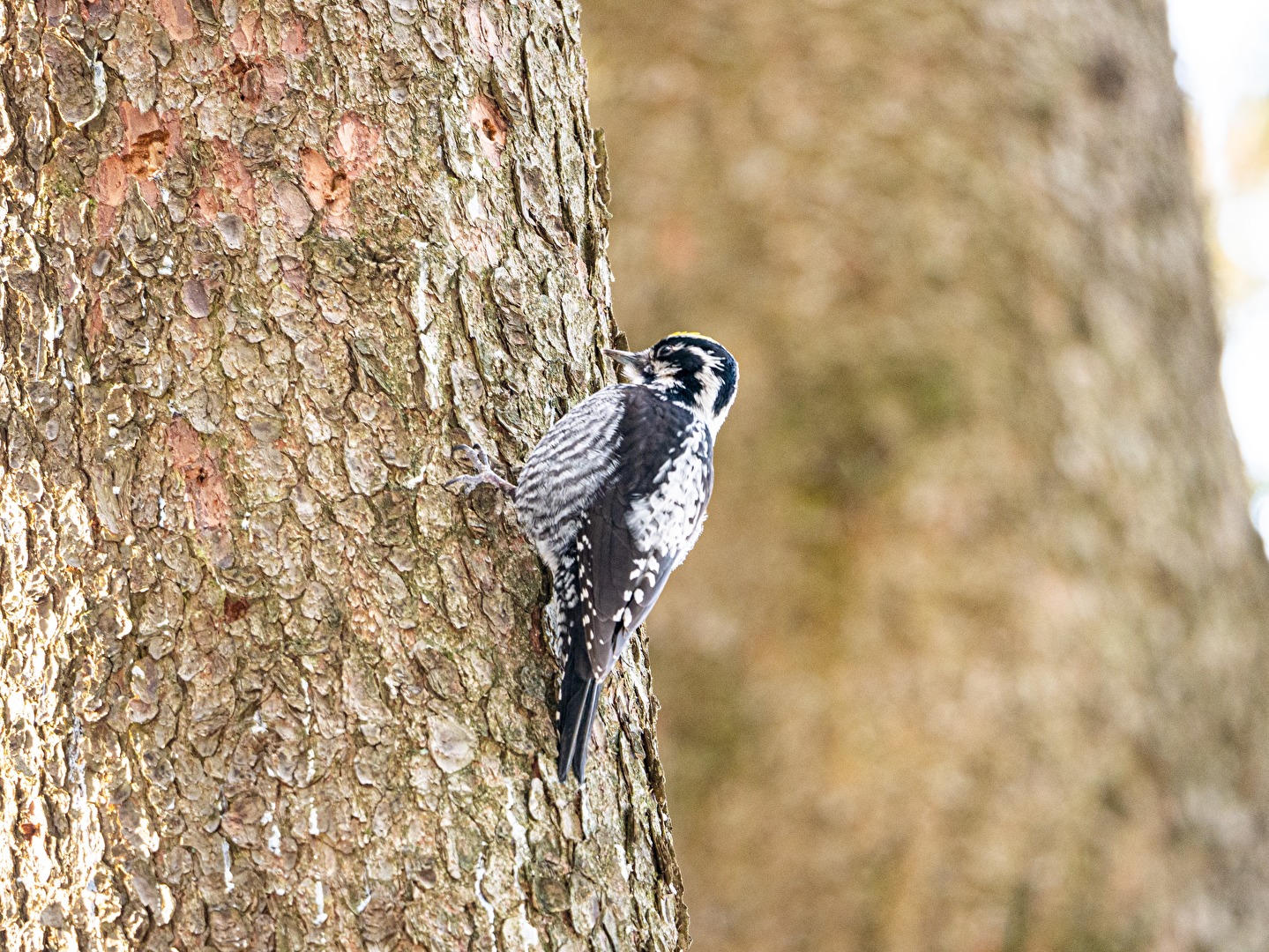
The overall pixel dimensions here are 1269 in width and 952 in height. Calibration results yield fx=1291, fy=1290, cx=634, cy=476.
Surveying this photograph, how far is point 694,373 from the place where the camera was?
161 inches

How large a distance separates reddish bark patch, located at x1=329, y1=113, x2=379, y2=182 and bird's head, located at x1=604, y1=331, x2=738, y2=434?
130 centimetres

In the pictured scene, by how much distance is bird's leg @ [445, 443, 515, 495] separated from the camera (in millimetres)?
2672

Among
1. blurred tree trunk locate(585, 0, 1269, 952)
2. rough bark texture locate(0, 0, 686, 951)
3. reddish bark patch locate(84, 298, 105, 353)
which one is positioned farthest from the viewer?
blurred tree trunk locate(585, 0, 1269, 952)

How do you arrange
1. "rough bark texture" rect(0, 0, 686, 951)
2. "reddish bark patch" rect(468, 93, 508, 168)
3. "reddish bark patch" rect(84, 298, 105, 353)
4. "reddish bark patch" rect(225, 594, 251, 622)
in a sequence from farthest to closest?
1. "reddish bark patch" rect(468, 93, 508, 168)
2. "reddish bark patch" rect(84, 298, 105, 353)
3. "reddish bark patch" rect(225, 594, 251, 622)
4. "rough bark texture" rect(0, 0, 686, 951)

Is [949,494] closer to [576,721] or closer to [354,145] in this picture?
[576,721]

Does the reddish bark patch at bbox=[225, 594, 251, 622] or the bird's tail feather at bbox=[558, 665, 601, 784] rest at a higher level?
the reddish bark patch at bbox=[225, 594, 251, 622]

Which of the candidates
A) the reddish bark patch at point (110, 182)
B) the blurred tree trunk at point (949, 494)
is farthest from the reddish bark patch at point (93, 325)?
the blurred tree trunk at point (949, 494)

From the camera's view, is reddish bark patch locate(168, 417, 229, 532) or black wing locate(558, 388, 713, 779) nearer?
reddish bark patch locate(168, 417, 229, 532)

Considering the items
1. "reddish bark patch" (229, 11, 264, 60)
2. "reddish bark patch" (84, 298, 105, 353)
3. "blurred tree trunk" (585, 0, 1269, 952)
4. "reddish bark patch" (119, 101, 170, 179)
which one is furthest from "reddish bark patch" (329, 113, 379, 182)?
"blurred tree trunk" (585, 0, 1269, 952)

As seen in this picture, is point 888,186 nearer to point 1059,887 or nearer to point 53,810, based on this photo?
point 1059,887

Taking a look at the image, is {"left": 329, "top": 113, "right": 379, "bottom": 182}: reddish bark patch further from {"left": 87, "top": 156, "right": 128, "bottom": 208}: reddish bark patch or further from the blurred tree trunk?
the blurred tree trunk

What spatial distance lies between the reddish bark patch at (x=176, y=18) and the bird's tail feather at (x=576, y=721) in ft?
5.05

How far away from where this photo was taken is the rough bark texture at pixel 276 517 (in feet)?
7.48

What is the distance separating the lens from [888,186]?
5.70 metres
